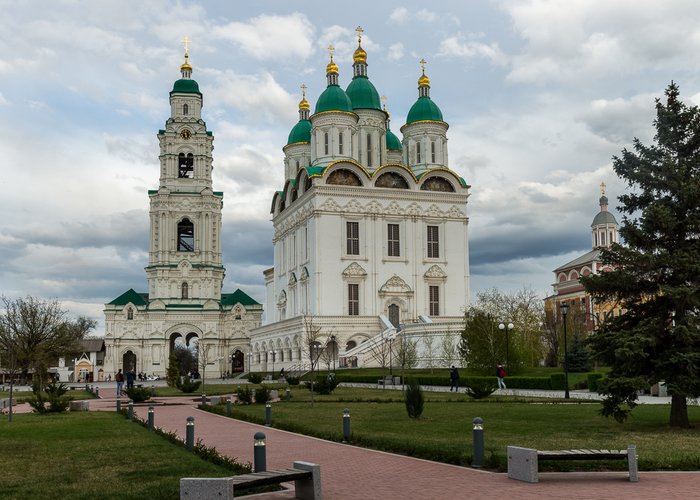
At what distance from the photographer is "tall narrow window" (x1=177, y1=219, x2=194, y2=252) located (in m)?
89.9

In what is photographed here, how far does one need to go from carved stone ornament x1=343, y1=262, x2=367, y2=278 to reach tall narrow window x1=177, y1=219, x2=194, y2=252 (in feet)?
89.5

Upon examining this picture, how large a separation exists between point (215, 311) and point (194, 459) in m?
74.3

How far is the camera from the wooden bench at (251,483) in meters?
9.23

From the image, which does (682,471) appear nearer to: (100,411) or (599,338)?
(599,338)

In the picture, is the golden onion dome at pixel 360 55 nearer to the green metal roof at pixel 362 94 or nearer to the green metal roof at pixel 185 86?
the green metal roof at pixel 362 94

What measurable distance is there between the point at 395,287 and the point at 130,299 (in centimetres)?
3149

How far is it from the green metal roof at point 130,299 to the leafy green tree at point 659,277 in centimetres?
7162

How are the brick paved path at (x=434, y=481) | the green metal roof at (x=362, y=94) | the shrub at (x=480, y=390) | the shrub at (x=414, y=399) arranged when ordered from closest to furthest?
the brick paved path at (x=434, y=481)
the shrub at (x=414, y=399)
the shrub at (x=480, y=390)
the green metal roof at (x=362, y=94)

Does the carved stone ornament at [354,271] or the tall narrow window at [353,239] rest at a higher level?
the tall narrow window at [353,239]

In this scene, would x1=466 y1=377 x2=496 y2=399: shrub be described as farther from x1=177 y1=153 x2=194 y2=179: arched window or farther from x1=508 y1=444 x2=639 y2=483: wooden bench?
x1=177 y1=153 x2=194 y2=179: arched window

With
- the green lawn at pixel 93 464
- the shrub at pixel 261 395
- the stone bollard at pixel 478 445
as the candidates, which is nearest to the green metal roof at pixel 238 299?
the shrub at pixel 261 395

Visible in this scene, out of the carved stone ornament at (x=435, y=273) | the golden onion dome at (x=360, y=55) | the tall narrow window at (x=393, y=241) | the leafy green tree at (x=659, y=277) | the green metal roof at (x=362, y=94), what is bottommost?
the leafy green tree at (x=659, y=277)

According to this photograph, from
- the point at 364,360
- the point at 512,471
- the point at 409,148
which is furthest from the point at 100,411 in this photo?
the point at 409,148

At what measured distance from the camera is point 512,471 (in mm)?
11953
